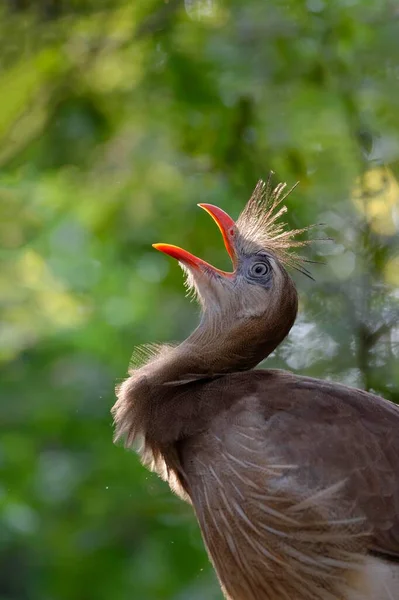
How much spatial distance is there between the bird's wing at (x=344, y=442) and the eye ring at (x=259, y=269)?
333 mm

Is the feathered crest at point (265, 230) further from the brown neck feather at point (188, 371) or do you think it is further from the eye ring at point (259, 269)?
the brown neck feather at point (188, 371)

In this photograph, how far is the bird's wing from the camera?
7.98 feet

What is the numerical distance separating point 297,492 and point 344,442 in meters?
0.19

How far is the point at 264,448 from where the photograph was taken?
246cm

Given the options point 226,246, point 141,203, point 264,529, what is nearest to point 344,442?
point 264,529

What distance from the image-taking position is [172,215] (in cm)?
392

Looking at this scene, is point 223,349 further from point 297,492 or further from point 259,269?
point 297,492

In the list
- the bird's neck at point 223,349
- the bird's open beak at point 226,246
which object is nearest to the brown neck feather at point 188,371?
the bird's neck at point 223,349

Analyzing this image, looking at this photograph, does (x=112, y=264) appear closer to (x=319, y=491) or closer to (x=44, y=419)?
(x=44, y=419)

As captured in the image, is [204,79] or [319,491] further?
[204,79]

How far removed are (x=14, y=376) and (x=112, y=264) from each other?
0.60 m

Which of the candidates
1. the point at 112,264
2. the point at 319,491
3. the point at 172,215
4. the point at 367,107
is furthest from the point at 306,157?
the point at 319,491

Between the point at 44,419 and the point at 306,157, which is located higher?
the point at 306,157

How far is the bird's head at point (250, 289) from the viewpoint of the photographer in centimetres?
275
